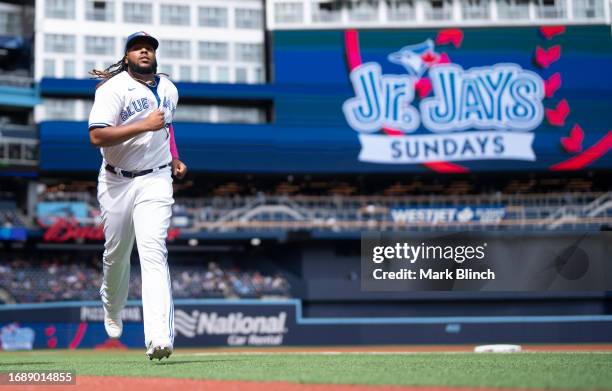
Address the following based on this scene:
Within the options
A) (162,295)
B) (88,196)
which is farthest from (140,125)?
(88,196)

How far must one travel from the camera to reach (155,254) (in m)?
7.20

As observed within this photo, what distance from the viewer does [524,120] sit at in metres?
39.6

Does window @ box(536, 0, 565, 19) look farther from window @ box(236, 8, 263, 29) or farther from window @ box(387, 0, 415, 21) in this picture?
window @ box(236, 8, 263, 29)

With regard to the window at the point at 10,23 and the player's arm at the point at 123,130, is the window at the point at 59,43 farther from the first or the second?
the player's arm at the point at 123,130

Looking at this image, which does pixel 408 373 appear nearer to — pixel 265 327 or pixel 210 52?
pixel 265 327

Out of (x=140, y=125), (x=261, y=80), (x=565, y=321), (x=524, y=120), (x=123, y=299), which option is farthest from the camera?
(x=261, y=80)

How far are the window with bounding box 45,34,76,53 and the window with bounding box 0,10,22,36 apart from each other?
2571mm

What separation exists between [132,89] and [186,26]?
1396 inches

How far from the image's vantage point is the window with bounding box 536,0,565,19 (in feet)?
136

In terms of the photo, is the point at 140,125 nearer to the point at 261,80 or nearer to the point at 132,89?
the point at 132,89

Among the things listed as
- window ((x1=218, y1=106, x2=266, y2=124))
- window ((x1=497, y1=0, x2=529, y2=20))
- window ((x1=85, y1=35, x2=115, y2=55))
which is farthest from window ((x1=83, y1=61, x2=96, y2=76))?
window ((x1=497, y1=0, x2=529, y2=20))

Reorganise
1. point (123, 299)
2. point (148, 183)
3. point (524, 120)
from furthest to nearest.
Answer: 1. point (524, 120)
2. point (123, 299)
3. point (148, 183)

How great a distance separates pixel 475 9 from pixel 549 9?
3.47 meters

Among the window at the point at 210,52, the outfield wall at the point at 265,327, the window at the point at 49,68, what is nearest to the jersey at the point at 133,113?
the outfield wall at the point at 265,327
